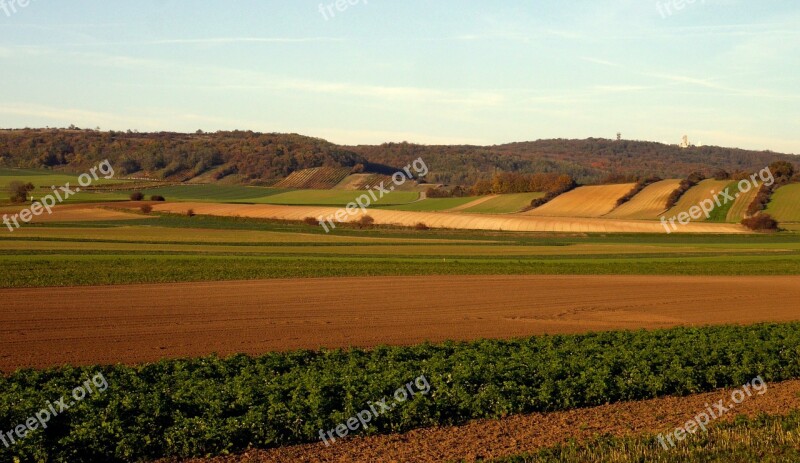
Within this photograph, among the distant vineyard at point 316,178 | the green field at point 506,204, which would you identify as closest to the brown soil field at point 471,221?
the green field at point 506,204

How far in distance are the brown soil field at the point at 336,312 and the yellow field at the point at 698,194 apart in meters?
58.1

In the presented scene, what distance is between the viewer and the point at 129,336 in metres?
23.1

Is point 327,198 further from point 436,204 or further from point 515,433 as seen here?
point 515,433

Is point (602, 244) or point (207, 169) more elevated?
point (207, 169)

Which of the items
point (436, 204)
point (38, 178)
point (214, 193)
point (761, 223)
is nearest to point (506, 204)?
point (436, 204)

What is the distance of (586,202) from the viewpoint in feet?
356

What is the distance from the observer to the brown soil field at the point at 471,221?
81312mm

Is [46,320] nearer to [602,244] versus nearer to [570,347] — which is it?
[570,347]

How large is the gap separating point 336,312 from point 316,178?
13447 cm

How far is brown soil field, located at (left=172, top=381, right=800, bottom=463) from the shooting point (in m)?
12.3

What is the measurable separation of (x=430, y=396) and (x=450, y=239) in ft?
189

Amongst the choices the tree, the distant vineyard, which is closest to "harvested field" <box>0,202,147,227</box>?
the tree

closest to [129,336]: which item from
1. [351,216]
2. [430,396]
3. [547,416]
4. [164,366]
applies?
[164,366]

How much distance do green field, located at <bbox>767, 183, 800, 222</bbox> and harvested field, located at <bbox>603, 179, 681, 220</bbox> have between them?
1284 centimetres
